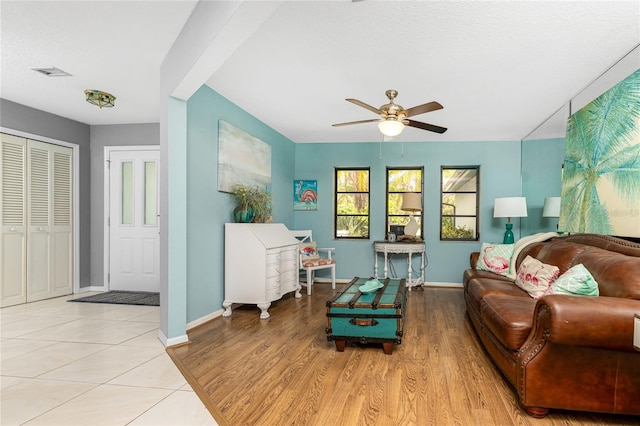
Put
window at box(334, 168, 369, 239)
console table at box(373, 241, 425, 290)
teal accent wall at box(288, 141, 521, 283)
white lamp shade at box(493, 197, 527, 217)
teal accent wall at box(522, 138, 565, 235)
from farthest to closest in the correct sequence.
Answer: window at box(334, 168, 369, 239)
teal accent wall at box(288, 141, 521, 283)
console table at box(373, 241, 425, 290)
white lamp shade at box(493, 197, 527, 217)
teal accent wall at box(522, 138, 565, 235)

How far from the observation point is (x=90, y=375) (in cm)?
265

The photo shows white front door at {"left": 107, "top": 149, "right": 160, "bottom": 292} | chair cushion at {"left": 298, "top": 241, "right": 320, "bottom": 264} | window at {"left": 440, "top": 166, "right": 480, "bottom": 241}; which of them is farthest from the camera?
window at {"left": 440, "top": 166, "right": 480, "bottom": 241}

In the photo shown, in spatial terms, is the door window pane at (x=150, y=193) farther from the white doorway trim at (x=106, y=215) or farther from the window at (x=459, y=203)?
the window at (x=459, y=203)

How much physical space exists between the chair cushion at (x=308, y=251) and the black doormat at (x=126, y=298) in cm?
210

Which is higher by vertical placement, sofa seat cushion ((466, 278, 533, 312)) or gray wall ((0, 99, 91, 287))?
gray wall ((0, 99, 91, 287))

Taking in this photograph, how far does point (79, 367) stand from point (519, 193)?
6154mm

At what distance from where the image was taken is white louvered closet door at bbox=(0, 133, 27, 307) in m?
4.56

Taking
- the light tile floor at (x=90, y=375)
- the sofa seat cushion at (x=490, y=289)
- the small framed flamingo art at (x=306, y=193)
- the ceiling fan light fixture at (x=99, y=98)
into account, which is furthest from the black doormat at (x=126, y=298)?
the sofa seat cushion at (x=490, y=289)

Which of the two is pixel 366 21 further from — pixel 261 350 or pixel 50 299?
pixel 50 299

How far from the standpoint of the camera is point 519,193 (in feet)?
20.4

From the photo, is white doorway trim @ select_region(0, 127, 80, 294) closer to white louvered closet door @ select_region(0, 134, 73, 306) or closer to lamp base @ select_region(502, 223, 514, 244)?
white louvered closet door @ select_region(0, 134, 73, 306)

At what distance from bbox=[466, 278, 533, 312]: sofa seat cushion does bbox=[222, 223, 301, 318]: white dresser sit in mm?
2134

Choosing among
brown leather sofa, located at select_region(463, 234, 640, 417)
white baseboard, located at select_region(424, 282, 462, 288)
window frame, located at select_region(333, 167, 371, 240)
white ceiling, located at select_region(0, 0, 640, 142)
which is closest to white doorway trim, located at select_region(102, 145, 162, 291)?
white ceiling, located at select_region(0, 0, 640, 142)

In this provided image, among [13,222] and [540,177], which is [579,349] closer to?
[540,177]
